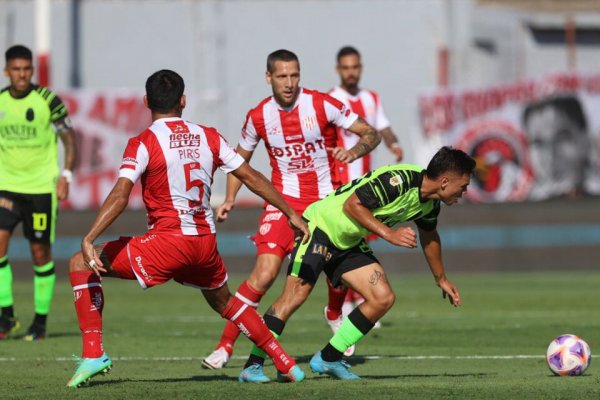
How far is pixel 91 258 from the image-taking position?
8539 mm

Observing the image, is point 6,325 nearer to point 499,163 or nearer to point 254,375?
point 254,375

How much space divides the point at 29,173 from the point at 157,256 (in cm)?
468

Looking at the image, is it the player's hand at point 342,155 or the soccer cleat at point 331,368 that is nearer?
the soccer cleat at point 331,368

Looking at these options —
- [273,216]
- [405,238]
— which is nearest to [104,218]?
[405,238]

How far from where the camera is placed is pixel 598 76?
25.5 m

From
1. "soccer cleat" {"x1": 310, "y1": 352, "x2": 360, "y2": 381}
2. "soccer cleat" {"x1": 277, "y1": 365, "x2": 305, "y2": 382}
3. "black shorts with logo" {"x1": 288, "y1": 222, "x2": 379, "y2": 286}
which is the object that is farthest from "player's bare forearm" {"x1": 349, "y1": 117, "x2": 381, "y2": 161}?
"soccer cleat" {"x1": 277, "y1": 365, "x2": 305, "y2": 382}

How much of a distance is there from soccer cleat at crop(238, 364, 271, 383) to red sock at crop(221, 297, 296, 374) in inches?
9.9

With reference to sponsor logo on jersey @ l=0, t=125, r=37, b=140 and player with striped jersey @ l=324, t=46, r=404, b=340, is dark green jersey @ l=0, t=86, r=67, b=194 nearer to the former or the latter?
sponsor logo on jersey @ l=0, t=125, r=37, b=140

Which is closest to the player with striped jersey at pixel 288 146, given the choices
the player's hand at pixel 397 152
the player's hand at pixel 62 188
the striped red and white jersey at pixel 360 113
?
the player's hand at pixel 397 152

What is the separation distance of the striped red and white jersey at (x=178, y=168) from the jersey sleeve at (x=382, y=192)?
3.17 feet

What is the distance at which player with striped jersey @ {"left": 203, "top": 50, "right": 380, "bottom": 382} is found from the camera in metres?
10.8

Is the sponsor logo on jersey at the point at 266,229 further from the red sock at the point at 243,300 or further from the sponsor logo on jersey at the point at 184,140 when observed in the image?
the sponsor logo on jersey at the point at 184,140

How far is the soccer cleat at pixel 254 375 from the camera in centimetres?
932

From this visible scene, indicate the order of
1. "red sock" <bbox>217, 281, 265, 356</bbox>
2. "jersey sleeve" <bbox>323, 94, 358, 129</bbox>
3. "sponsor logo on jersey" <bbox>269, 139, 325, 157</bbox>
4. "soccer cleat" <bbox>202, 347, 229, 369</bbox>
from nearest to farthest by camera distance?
1. "soccer cleat" <bbox>202, 347, 229, 369</bbox>
2. "red sock" <bbox>217, 281, 265, 356</bbox>
3. "jersey sleeve" <bbox>323, 94, 358, 129</bbox>
4. "sponsor logo on jersey" <bbox>269, 139, 325, 157</bbox>
